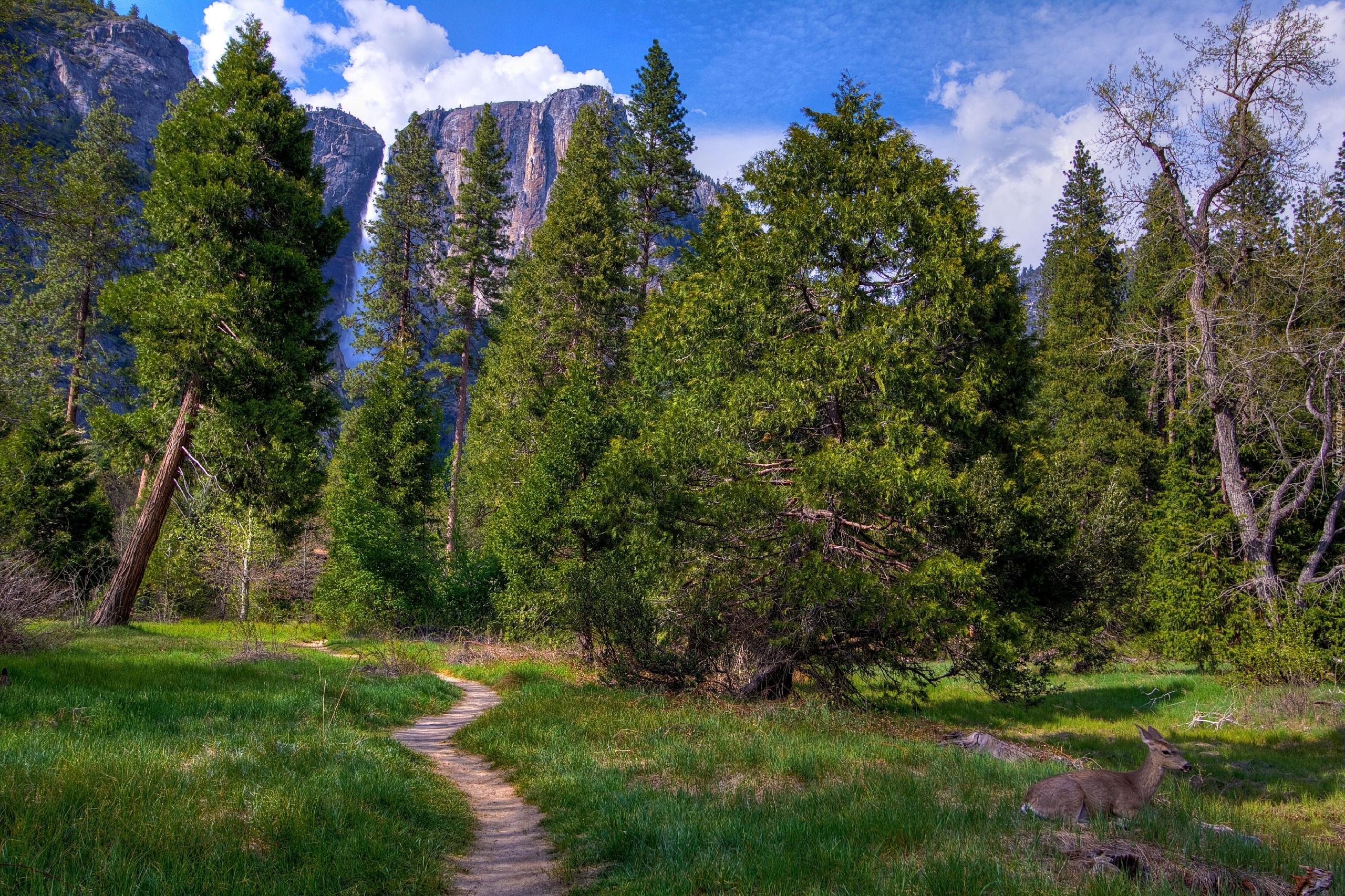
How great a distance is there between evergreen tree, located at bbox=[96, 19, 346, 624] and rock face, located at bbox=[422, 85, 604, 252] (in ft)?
451

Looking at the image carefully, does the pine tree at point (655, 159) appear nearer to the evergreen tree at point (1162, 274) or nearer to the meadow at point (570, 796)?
the evergreen tree at point (1162, 274)

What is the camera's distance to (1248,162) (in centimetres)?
1694

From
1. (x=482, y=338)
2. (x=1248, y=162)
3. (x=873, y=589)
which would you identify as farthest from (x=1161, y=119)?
(x=482, y=338)

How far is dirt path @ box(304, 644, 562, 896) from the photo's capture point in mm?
4559

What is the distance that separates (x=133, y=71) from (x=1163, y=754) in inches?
5573

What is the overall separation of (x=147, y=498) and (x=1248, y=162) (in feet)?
97.4

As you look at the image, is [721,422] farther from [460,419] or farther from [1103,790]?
[460,419]

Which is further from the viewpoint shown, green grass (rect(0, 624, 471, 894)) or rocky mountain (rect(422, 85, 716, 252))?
rocky mountain (rect(422, 85, 716, 252))

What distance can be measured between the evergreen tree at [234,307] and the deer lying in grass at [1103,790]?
1746cm

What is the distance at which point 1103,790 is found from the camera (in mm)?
5199

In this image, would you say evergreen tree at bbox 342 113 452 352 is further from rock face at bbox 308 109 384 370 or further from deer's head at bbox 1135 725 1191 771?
rock face at bbox 308 109 384 370

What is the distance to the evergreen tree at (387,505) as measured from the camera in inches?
928

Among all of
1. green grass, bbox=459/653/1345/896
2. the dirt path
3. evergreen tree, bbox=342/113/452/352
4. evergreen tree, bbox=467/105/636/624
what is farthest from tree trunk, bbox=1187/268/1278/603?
evergreen tree, bbox=342/113/452/352

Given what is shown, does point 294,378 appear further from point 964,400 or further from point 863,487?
point 964,400
